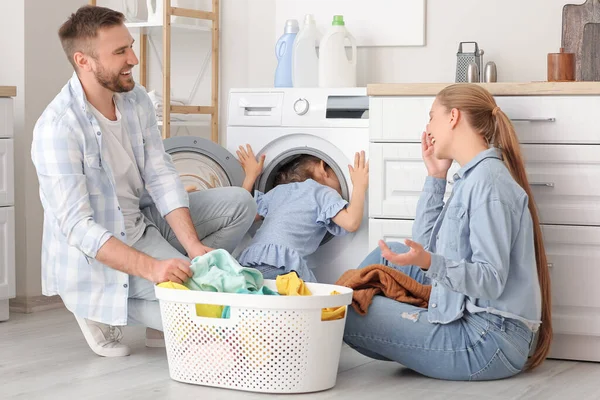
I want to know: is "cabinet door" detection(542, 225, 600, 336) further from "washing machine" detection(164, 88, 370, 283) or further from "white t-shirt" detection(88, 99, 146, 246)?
"white t-shirt" detection(88, 99, 146, 246)

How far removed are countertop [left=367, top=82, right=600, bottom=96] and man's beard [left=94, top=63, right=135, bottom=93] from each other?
74 cm

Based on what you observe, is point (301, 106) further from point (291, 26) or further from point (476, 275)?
point (476, 275)

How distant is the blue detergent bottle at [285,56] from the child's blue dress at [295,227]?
1.84 ft

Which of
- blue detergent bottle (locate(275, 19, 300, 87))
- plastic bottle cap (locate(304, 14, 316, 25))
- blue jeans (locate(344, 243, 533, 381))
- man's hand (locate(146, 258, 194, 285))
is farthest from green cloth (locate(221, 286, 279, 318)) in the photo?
plastic bottle cap (locate(304, 14, 316, 25))

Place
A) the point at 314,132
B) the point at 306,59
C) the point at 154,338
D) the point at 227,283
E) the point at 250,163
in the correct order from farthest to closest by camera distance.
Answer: the point at 306,59 → the point at 250,163 → the point at 314,132 → the point at 154,338 → the point at 227,283

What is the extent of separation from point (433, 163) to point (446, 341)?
55 cm

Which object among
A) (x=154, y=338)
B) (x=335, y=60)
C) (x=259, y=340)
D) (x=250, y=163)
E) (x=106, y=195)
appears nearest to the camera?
(x=259, y=340)

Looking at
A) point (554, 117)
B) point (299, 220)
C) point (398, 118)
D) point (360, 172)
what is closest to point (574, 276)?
point (554, 117)

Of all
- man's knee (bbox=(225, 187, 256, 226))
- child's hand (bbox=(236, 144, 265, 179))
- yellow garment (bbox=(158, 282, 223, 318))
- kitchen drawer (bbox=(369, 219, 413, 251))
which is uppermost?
child's hand (bbox=(236, 144, 265, 179))

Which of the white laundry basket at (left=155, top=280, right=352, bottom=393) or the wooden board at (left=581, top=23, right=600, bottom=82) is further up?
the wooden board at (left=581, top=23, right=600, bottom=82)

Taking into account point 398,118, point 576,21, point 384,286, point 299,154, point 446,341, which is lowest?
point 446,341

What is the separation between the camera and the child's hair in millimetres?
3352

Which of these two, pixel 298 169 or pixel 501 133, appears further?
pixel 298 169

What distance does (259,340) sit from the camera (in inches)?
85.8
